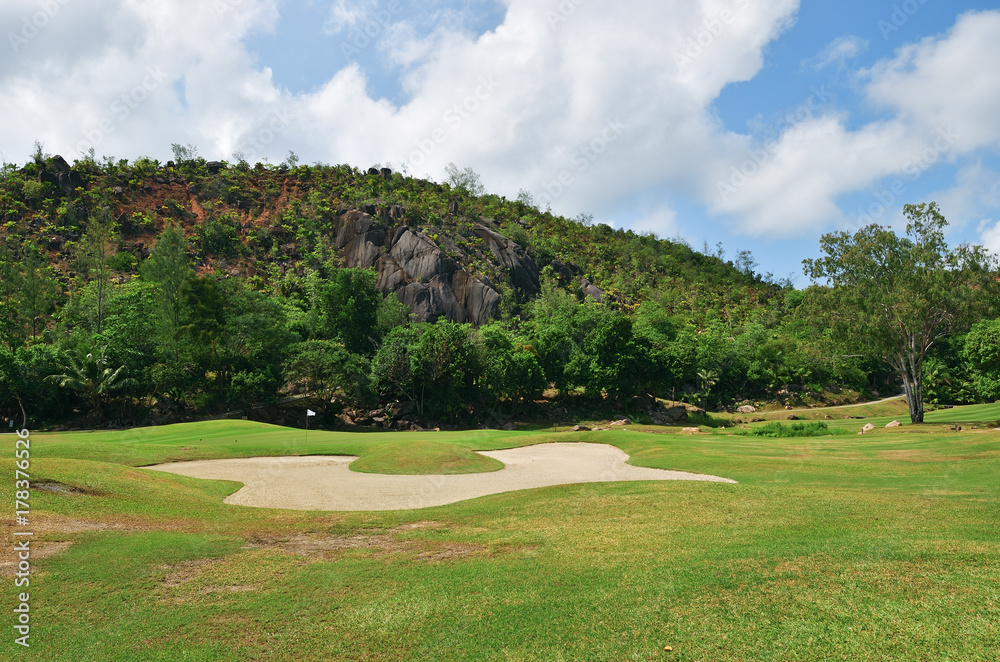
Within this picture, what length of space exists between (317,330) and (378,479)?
53263mm

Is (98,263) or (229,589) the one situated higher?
(98,263)

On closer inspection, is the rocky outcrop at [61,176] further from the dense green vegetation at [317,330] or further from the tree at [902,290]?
the tree at [902,290]

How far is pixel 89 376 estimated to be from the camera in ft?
163

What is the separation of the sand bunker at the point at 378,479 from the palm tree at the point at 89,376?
32.3 meters

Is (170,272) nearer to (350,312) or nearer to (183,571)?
(350,312)

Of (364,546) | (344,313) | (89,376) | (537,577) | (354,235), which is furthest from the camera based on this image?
(354,235)

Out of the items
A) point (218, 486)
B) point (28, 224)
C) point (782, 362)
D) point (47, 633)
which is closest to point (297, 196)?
point (28, 224)

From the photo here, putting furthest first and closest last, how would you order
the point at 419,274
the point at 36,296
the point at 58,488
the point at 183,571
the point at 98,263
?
the point at 419,274
the point at 36,296
the point at 98,263
the point at 58,488
the point at 183,571

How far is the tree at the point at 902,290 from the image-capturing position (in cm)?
3897

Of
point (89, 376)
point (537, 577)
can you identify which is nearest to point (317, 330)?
point (89, 376)

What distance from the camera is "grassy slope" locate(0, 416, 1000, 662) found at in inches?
264

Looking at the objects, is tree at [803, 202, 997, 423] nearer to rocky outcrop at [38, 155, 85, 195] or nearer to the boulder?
the boulder

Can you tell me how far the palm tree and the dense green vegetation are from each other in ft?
0.56

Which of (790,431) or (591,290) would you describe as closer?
(790,431)
